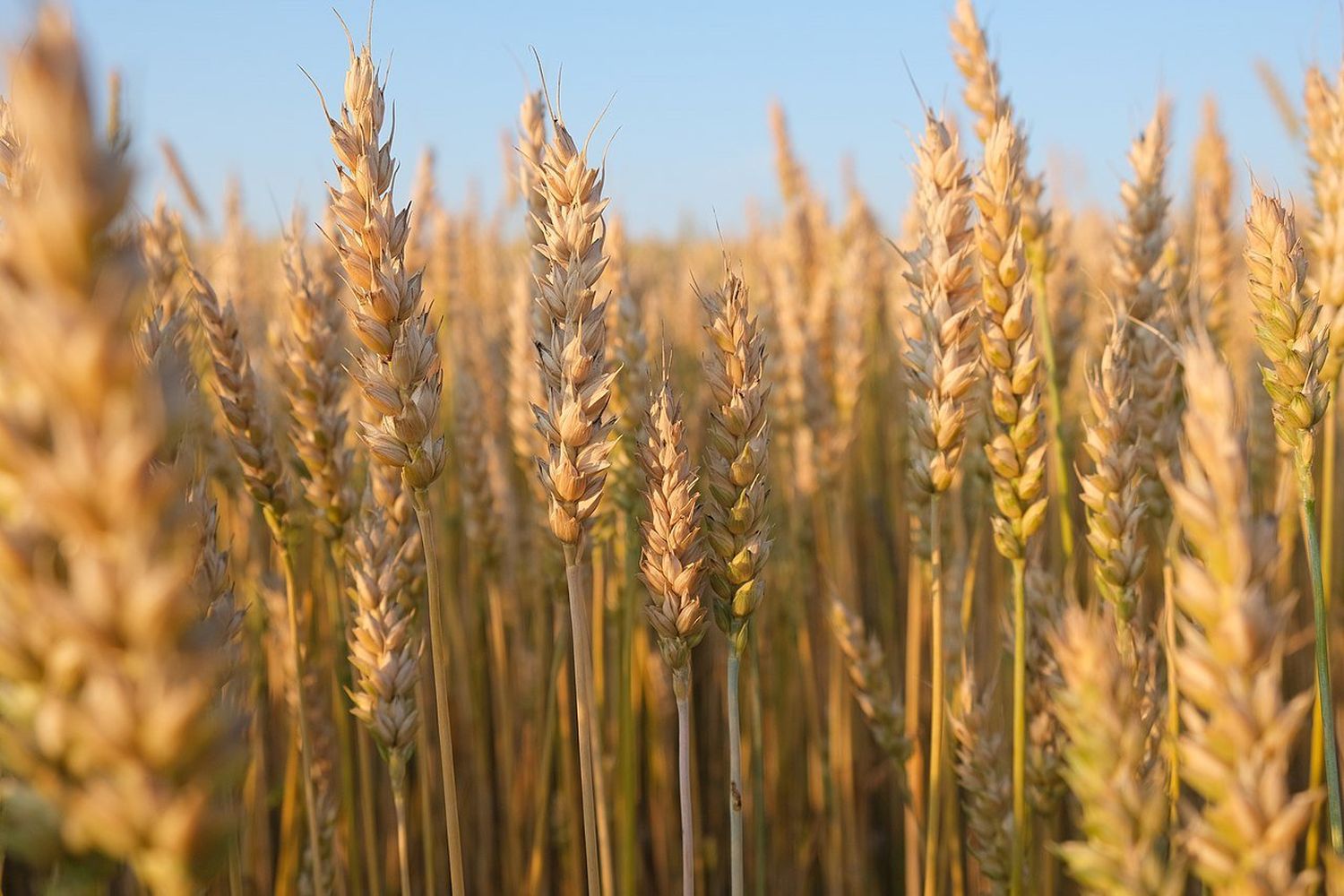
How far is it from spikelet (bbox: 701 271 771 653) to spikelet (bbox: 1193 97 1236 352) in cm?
142

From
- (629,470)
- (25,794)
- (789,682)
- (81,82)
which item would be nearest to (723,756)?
(789,682)

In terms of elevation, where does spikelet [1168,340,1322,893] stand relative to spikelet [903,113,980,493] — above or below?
below

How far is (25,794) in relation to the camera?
0.64 meters

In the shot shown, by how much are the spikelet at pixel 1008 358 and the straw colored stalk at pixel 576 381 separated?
681mm

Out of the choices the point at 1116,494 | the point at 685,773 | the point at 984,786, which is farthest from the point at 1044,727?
the point at 685,773

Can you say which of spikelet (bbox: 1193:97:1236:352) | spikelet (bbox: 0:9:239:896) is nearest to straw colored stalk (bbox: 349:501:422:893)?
spikelet (bbox: 0:9:239:896)

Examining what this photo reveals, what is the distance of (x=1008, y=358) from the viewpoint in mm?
1496

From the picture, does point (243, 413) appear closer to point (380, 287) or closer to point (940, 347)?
point (380, 287)

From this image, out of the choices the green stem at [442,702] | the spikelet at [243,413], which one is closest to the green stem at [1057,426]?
the green stem at [442,702]

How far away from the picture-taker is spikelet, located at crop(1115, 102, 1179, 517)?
66.8 inches

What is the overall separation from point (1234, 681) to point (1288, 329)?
794 mm

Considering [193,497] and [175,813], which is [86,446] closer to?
[175,813]

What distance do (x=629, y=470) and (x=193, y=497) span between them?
3.51ft

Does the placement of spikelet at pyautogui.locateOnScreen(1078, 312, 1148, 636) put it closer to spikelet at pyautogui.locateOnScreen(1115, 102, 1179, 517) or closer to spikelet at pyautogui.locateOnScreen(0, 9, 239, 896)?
spikelet at pyautogui.locateOnScreen(1115, 102, 1179, 517)
